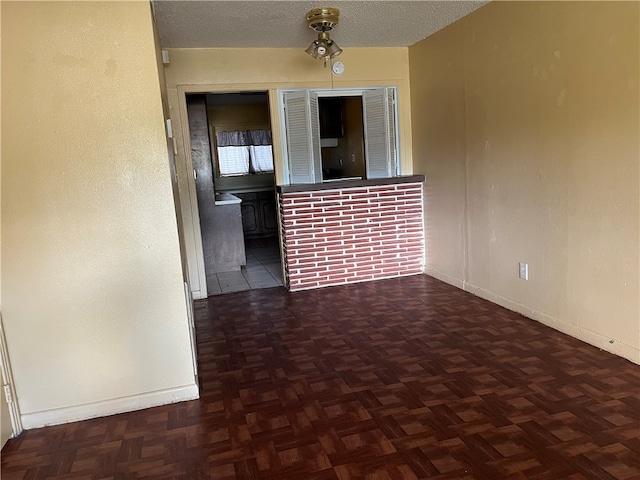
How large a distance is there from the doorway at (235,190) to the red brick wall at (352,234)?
1.81 feet

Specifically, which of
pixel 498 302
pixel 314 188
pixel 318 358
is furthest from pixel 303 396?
pixel 314 188

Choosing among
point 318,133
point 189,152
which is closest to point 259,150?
Result: point 318,133

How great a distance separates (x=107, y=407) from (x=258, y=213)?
5.55 meters

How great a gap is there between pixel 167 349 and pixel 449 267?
2.79m

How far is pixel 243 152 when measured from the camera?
8.13 meters

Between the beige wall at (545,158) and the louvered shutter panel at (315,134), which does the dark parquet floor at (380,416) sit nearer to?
the beige wall at (545,158)

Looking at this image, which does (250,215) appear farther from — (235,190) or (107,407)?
(107,407)

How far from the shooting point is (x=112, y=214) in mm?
2256

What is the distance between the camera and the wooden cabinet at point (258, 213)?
25.3 feet

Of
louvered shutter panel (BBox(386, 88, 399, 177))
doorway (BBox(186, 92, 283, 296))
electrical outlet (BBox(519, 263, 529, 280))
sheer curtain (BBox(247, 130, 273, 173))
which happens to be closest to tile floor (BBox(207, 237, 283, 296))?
doorway (BBox(186, 92, 283, 296))

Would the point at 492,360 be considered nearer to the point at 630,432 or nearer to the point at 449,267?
the point at 630,432

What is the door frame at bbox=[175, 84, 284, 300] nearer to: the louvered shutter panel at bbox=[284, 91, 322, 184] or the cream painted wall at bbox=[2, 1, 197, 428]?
the louvered shutter panel at bbox=[284, 91, 322, 184]

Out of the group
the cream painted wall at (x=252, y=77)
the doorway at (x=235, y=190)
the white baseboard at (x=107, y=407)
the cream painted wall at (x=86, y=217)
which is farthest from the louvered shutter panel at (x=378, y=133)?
the white baseboard at (x=107, y=407)

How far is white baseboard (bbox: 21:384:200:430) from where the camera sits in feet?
7.50
